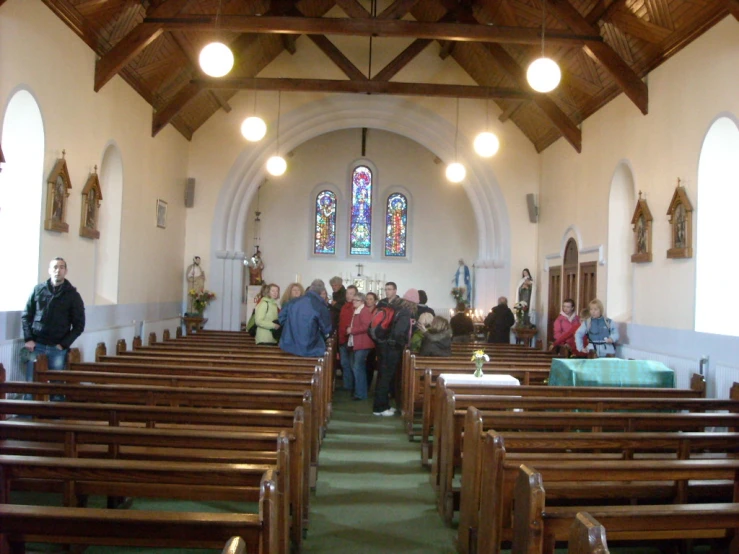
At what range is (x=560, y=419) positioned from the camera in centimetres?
416

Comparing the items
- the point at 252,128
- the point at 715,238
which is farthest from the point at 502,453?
the point at 252,128

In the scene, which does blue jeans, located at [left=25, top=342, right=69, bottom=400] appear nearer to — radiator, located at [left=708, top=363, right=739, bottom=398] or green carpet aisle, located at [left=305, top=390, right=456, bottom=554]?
green carpet aisle, located at [left=305, top=390, right=456, bottom=554]

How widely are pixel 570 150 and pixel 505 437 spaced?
9093mm

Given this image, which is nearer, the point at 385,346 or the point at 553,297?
the point at 385,346

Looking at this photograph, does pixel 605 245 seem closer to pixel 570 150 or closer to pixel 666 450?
pixel 570 150

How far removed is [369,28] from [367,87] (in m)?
2.35

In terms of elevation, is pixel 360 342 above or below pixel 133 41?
below

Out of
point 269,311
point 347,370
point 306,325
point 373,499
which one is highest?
point 269,311

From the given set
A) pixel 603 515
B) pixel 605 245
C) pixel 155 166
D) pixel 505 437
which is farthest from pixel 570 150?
pixel 603 515

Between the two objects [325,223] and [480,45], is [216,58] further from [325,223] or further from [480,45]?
[325,223]

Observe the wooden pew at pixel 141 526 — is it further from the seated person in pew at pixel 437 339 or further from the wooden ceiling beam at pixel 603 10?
the wooden ceiling beam at pixel 603 10

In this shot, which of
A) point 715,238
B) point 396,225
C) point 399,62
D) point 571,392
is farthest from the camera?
point 396,225

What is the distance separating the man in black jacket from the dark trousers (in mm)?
3223

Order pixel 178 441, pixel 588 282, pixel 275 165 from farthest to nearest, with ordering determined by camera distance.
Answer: pixel 275 165
pixel 588 282
pixel 178 441
